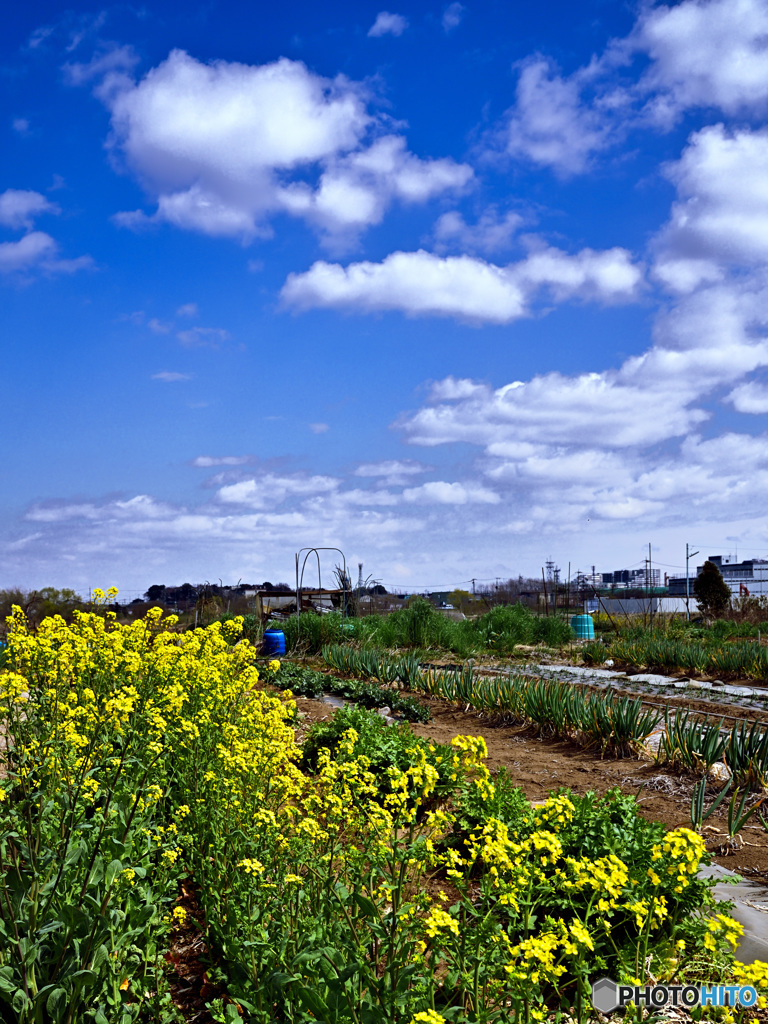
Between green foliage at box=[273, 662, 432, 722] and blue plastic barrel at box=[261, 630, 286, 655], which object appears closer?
green foliage at box=[273, 662, 432, 722]

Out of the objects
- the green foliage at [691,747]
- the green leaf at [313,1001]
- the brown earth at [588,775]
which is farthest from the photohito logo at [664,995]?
the green foliage at [691,747]

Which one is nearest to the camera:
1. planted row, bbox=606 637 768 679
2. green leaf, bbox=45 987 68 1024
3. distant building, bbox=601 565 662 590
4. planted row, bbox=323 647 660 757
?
green leaf, bbox=45 987 68 1024

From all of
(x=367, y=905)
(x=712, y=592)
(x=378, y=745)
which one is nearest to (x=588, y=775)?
(x=378, y=745)

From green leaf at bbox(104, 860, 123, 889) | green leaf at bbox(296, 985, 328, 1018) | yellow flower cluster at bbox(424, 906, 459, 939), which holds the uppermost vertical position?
yellow flower cluster at bbox(424, 906, 459, 939)

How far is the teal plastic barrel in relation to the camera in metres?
18.3

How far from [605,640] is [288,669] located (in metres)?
9.05

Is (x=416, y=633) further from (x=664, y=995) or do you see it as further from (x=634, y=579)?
(x=634, y=579)

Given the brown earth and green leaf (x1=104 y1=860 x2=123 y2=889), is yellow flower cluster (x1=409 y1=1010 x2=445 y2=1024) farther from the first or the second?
the brown earth

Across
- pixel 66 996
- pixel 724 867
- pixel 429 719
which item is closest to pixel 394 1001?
pixel 66 996

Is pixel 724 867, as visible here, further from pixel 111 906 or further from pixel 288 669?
pixel 288 669

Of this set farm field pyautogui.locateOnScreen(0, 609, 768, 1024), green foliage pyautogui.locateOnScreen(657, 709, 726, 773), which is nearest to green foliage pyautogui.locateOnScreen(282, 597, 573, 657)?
green foliage pyautogui.locateOnScreen(657, 709, 726, 773)

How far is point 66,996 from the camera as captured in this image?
236cm

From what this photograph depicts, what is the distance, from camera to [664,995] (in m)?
2.53

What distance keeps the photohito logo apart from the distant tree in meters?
21.8
